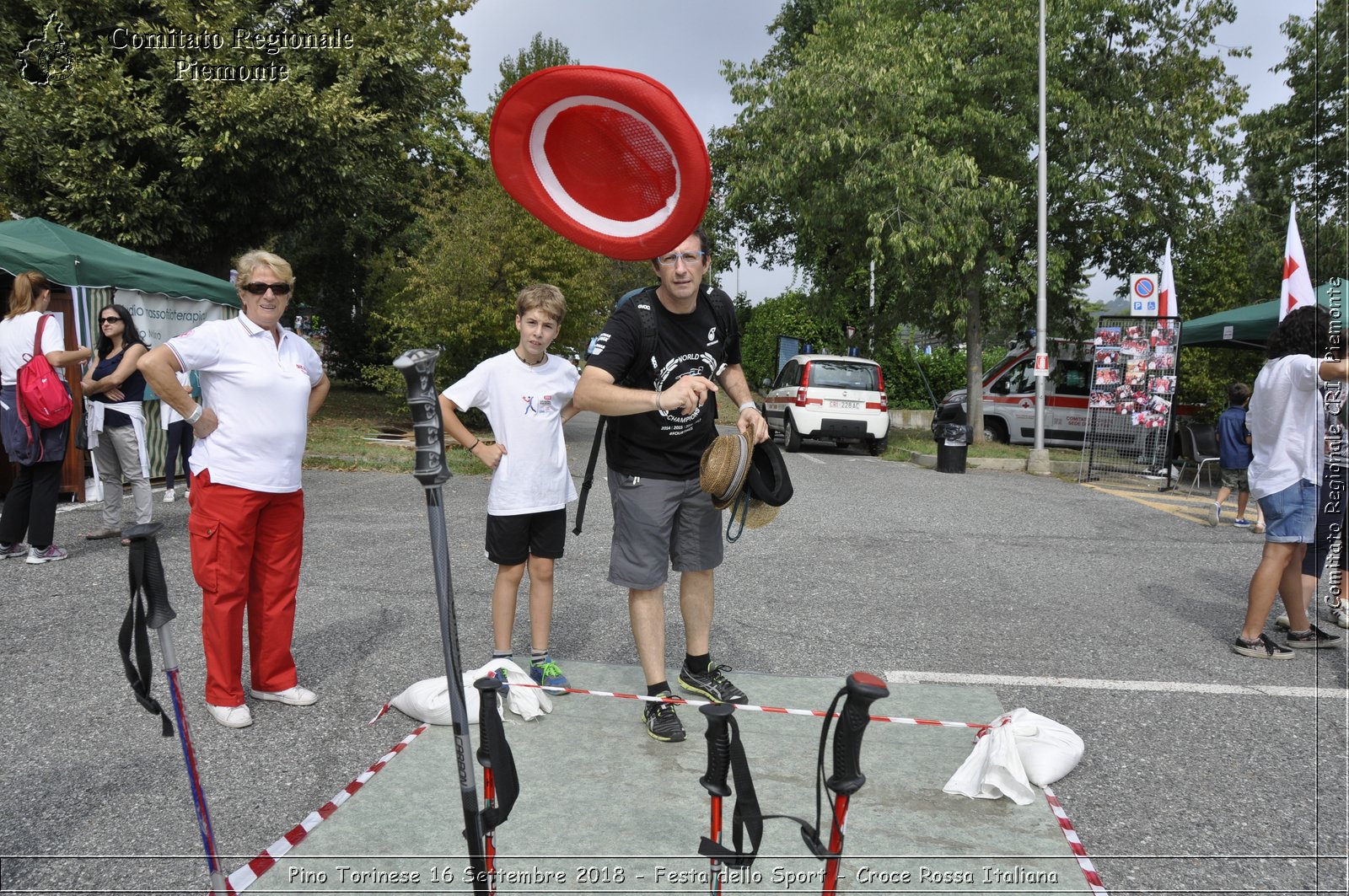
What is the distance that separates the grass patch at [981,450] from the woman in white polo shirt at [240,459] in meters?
13.5

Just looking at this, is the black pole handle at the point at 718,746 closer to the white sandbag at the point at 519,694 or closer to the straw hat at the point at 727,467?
the straw hat at the point at 727,467

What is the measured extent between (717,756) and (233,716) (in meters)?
2.68

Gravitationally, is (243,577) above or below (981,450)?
above

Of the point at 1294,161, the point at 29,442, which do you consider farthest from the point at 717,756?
the point at 1294,161

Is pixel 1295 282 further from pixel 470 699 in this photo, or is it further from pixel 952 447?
pixel 470 699

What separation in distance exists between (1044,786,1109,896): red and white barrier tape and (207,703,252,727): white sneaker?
3021 millimetres

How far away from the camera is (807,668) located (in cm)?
455

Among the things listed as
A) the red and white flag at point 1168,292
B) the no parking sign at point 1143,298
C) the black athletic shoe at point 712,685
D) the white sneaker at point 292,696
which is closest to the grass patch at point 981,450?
the no parking sign at point 1143,298

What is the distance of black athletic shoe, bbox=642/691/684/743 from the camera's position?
347 centimetres

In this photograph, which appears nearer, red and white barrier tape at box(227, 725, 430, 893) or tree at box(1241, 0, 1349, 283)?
red and white barrier tape at box(227, 725, 430, 893)

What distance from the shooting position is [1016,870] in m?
2.65

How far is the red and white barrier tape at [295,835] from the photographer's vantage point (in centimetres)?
252

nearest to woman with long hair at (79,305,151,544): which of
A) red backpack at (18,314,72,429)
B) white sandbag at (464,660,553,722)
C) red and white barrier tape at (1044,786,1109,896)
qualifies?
red backpack at (18,314,72,429)

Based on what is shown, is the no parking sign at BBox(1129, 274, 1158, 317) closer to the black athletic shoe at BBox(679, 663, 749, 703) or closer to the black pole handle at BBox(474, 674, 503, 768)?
the black athletic shoe at BBox(679, 663, 749, 703)
